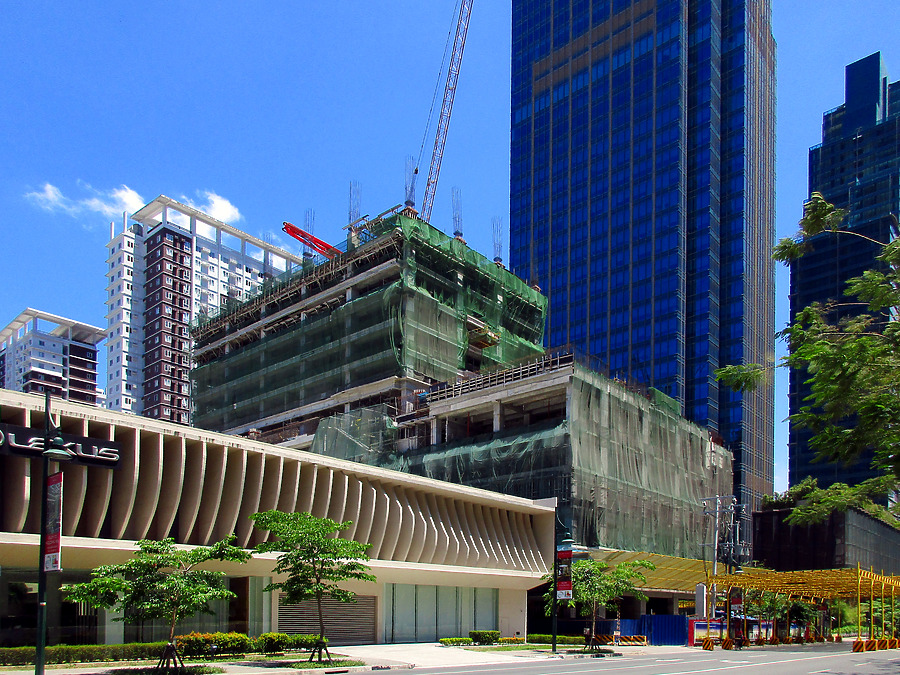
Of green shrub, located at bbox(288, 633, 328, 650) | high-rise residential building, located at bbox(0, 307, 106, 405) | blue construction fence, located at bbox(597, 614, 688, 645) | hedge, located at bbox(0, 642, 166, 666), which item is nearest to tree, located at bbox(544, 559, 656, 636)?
blue construction fence, located at bbox(597, 614, 688, 645)

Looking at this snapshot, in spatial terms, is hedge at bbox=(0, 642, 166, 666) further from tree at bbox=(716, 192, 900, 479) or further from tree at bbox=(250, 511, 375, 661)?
tree at bbox=(716, 192, 900, 479)

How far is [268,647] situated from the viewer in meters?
36.9

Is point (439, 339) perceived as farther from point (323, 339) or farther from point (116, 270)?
point (116, 270)

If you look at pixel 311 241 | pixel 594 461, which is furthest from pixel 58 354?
pixel 594 461

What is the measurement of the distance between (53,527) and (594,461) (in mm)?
47790

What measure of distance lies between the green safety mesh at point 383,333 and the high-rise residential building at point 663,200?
1705 inches

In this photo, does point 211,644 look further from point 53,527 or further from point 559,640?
point 559,640

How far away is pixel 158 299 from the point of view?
156875mm

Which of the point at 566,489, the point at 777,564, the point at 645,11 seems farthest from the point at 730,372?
the point at 645,11

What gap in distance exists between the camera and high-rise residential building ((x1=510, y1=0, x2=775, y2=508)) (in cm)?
13712

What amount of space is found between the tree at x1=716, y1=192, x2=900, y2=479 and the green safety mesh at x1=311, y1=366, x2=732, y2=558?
3931cm

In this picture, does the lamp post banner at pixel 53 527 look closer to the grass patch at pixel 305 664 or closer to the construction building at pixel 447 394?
the grass patch at pixel 305 664

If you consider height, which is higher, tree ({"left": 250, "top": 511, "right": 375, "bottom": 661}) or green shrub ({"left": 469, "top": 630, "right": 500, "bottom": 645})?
tree ({"left": 250, "top": 511, "right": 375, "bottom": 661})

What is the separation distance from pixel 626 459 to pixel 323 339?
3768cm
